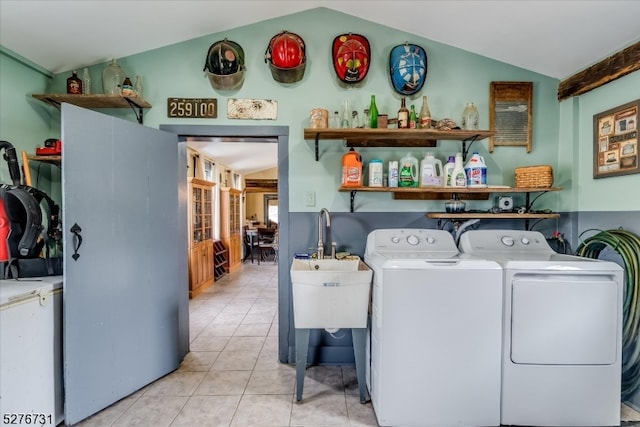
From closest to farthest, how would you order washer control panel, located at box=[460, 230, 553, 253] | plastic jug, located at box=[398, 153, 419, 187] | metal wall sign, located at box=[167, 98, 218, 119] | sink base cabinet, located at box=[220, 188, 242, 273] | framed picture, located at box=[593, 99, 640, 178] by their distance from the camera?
framed picture, located at box=[593, 99, 640, 178] → washer control panel, located at box=[460, 230, 553, 253] → plastic jug, located at box=[398, 153, 419, 187] → metal wall sign, located at box=[167, 98, 218, 119] → sink base cabinet, located at box=[220, 188, 242, 273]

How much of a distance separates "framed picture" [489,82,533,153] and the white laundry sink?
155 cm

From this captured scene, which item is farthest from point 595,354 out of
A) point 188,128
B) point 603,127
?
point 188,128

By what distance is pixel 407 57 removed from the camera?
2365 millimetres

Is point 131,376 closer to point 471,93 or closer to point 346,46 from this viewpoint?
point 346,46

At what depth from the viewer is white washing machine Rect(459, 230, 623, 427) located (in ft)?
5.59

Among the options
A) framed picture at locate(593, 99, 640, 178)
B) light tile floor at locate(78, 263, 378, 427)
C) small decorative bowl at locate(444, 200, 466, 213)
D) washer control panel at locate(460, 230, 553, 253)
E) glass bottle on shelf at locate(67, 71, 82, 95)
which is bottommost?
light tile floor at locate(78, 263, 378, 427)

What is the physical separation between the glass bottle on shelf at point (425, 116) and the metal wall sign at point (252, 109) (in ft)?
3.58

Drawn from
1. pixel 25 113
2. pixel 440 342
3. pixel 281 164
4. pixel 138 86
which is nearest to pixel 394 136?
pixel 281 164

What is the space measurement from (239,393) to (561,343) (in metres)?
1.93

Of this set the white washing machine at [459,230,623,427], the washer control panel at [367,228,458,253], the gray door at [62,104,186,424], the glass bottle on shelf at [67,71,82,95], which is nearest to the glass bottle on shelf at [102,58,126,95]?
the glass bottle on shelf at [67,71,82,95]

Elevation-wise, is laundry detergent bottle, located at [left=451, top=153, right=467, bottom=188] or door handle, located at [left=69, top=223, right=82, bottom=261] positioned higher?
laundry detergent bottle, located at [left=451, top=153, right=467, bottom=188]

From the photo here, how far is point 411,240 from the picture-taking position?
223 centimetres

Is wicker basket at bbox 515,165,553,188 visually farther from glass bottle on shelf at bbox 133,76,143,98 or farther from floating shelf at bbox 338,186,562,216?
glass bottle on shelf at bbox 133,76,143,98

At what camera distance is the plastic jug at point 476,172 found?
2.27 metres
